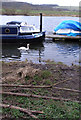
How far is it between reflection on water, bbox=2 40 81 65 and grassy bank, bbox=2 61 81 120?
6.68 m

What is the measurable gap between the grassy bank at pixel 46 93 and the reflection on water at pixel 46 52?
668cm

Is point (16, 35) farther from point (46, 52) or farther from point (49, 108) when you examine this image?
point (49, 108)

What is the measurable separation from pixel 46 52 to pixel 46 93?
39.4ft

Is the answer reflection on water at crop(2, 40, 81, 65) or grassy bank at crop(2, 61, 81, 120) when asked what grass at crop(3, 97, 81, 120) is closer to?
grassy bank at crop(2, 61, 81, 120)

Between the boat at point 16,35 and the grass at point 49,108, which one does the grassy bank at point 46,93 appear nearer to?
the grass at point 49,108

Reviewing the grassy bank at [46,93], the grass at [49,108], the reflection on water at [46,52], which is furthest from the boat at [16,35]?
the grass at [49,108]

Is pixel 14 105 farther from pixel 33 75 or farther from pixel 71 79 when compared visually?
pixel 71 79

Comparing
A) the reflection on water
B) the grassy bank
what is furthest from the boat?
the grassy bank

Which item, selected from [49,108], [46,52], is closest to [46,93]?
[49,108]

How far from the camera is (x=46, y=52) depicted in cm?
1836

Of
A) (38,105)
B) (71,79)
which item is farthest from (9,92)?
(71,79)

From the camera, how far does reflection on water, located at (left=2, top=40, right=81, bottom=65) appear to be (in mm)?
15984

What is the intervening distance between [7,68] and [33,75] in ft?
6.89

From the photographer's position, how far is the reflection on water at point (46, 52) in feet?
52.4
